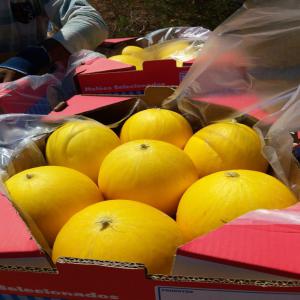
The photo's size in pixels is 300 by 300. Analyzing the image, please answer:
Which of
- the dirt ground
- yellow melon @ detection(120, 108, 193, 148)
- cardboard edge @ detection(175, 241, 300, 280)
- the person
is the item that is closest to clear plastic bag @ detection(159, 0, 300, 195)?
yellow melon @ detection(120, 108, 193, 148)

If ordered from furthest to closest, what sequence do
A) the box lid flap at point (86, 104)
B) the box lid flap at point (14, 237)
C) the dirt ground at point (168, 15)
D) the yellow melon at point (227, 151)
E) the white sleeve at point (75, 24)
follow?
the dirt ground at point (168, 15), the white sleeve at point (75, 24), the box lid flap at point (86, 104), the yellow melon at point (227, 151), the box lid flap at point (14, 237)

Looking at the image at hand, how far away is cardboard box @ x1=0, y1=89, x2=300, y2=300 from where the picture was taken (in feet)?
2.12

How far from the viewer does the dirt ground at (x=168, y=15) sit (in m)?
4.53

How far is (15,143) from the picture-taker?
1.28 m

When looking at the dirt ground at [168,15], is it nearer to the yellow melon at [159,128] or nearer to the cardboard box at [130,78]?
the cardboard box at [130,78]

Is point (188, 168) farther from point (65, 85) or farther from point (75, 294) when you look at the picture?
point (65, 85)

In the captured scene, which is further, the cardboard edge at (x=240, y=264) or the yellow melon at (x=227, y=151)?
the yellow melon at (x=227, y=151)

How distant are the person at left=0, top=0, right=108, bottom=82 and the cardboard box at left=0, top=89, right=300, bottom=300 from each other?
1.30 metres

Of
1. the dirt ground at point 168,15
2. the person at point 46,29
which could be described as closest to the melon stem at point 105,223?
the person at point 46,29

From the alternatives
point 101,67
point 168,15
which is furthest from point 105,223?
point 168,15

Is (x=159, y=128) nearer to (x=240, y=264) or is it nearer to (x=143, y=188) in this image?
(x=143, y=188)

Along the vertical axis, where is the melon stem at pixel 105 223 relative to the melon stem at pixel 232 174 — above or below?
above

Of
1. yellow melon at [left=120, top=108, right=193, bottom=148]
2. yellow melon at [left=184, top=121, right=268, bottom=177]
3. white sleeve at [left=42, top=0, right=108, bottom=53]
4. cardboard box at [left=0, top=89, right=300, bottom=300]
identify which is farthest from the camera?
white sleeve at [left=42, top=0, right=108, bottom=53]

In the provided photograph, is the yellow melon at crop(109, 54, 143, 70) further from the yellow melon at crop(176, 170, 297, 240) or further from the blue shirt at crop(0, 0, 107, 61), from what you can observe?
the yellow melon at crop(176, 170, 297, 240)
